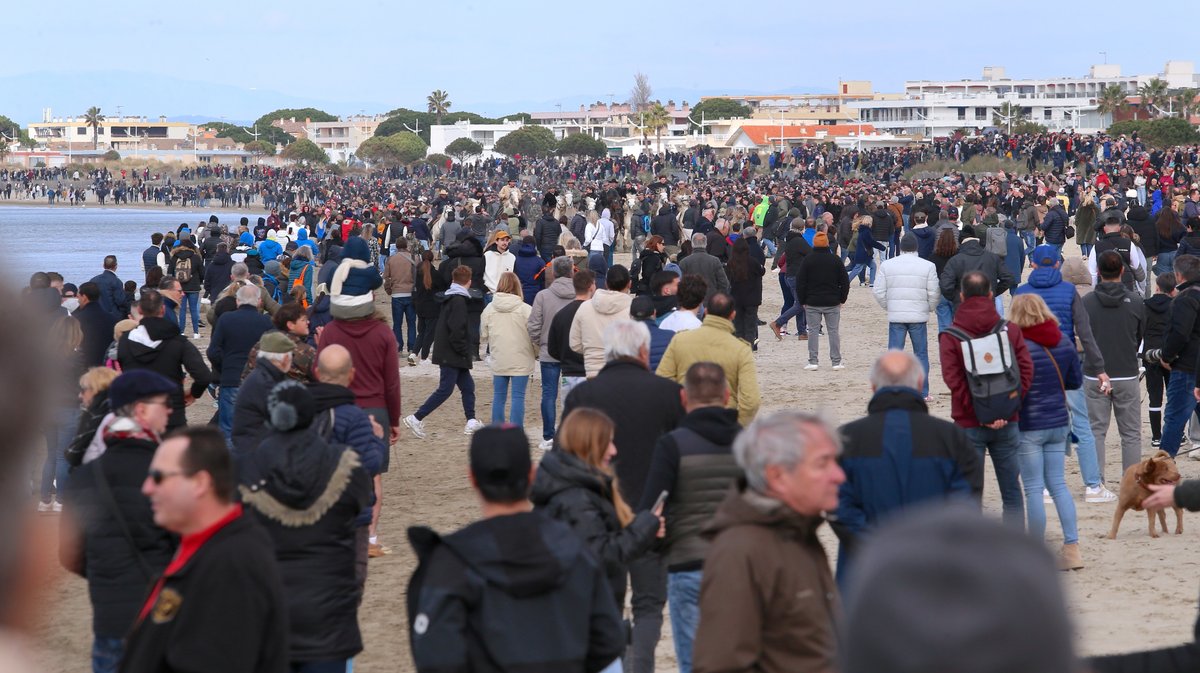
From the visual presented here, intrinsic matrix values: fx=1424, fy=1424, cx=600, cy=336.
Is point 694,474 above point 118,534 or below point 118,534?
above

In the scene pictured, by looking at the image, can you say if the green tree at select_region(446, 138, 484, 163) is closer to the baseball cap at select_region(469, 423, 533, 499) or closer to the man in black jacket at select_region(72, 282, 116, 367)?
the man in black jacket at select_region(72, 282, 116, 367)

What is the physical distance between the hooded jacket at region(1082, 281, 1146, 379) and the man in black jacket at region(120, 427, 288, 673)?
7622 millimetres

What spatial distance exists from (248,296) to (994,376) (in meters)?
5.57

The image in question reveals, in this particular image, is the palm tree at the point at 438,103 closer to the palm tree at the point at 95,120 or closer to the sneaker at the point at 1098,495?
the palm tree at the point at 95,120

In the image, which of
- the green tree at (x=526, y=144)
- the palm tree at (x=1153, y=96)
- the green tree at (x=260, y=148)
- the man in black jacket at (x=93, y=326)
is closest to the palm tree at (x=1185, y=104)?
the palm tree at (x=1153, y=96)

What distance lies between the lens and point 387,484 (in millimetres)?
Answer: 11656

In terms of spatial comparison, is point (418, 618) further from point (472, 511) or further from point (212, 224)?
point (212, 224)

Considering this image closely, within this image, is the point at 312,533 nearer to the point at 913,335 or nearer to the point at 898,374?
the point at 898,374

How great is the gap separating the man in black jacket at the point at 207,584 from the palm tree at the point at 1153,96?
106088 millimetres

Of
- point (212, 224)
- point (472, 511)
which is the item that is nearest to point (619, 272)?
point (472, 511)

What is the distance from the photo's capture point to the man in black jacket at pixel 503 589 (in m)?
3.87

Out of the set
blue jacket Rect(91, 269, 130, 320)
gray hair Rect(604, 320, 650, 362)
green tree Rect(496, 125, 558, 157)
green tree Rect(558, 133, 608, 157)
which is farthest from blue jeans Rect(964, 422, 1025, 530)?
green tree Rect(496, 125, 558, 157)

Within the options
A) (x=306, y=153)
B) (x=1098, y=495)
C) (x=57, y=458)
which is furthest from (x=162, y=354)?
(x=306, y=153)

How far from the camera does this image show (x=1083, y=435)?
9812 millimetres
